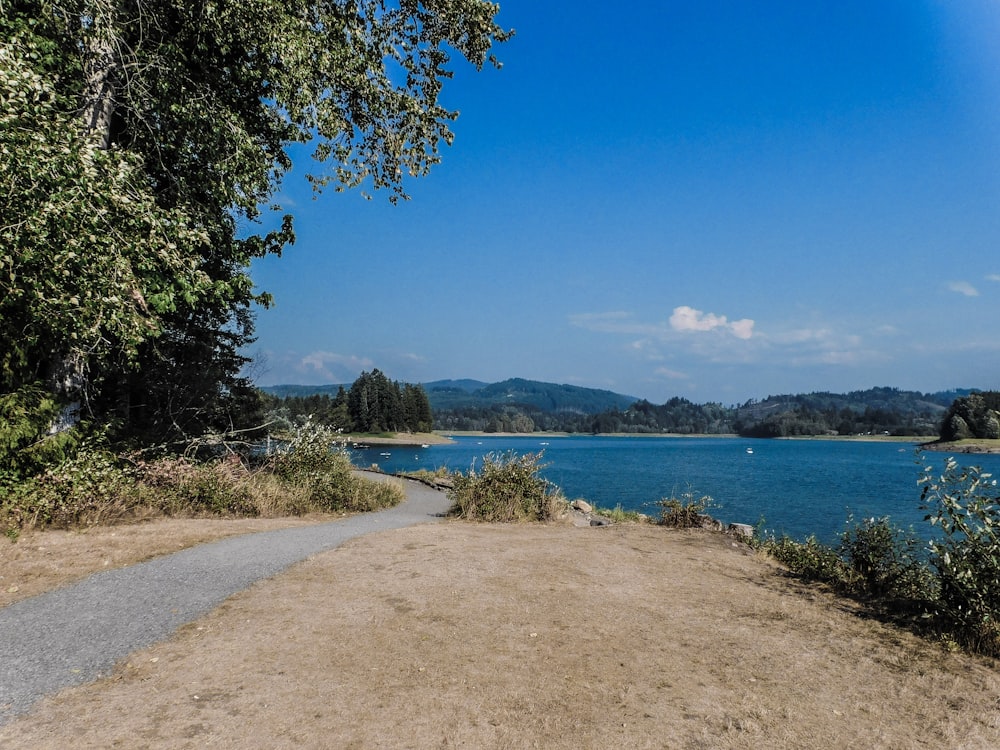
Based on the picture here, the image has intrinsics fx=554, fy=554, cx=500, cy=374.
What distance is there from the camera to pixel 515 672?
4.62m

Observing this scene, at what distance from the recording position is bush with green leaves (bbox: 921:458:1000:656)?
222 inches

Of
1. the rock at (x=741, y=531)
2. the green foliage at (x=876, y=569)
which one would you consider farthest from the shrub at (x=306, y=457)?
the green foliage at (x=876, y=569)

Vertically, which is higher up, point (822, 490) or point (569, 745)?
point (569, 745)

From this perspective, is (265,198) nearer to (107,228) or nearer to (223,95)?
(223,95)

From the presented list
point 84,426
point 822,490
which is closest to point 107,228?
point 84,426

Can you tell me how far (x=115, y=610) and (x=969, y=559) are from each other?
360 inches

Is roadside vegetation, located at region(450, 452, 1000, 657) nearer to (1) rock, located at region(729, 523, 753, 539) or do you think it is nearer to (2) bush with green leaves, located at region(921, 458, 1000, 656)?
(2) bush with green leaves, located at region(921, 458, 1000, 656)

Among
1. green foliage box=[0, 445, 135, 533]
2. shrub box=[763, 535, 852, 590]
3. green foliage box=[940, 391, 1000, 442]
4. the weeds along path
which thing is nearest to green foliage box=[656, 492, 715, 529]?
shrub box=[763, 535, 852, 590]

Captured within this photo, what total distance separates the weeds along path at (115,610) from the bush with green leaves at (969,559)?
7948 mm

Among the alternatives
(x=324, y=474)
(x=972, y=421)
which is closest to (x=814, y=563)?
(x=324, y=474)

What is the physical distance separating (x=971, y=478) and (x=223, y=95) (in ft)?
46.4

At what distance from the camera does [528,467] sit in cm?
1400

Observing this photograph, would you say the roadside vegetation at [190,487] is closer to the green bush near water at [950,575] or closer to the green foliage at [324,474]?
the green foliage at [324,474]

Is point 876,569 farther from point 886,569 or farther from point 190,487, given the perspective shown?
point 190,487
